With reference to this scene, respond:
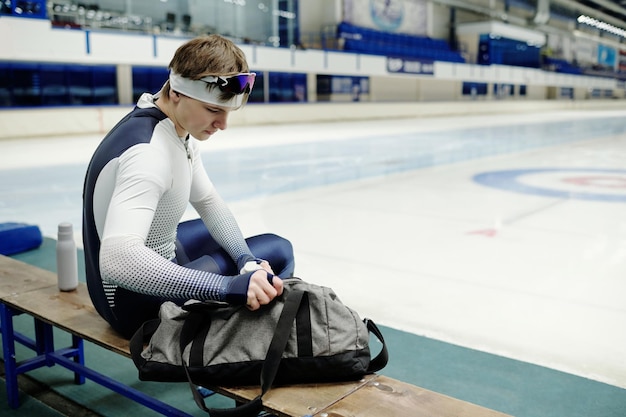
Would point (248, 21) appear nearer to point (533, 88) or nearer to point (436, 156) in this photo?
point (436, 156)

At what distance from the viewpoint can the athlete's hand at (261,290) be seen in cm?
142

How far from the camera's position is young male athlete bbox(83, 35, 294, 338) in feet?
4.83

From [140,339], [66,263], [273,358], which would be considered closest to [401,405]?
[273,358]

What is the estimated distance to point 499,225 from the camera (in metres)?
4.94

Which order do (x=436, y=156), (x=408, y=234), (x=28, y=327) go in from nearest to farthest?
(x=28, y=327)
(x=408, y=234)
(x=436, y=156)

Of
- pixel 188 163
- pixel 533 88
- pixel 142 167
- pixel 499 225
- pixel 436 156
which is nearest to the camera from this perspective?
pixel 142 167

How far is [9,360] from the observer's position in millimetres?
2023

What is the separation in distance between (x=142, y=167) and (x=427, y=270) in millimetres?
2484

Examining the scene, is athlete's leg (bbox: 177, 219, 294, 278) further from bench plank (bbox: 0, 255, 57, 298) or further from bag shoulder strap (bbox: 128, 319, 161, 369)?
bench plank (bbox: 0, 255, 57, 298)

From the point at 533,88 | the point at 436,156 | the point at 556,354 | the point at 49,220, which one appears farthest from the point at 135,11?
the point at 533,88

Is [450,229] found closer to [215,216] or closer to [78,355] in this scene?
[215,216]

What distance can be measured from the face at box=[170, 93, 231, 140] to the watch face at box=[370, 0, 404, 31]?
26.7 meters

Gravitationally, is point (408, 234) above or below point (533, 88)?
below

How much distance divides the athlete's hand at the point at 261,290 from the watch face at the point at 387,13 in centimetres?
2699
